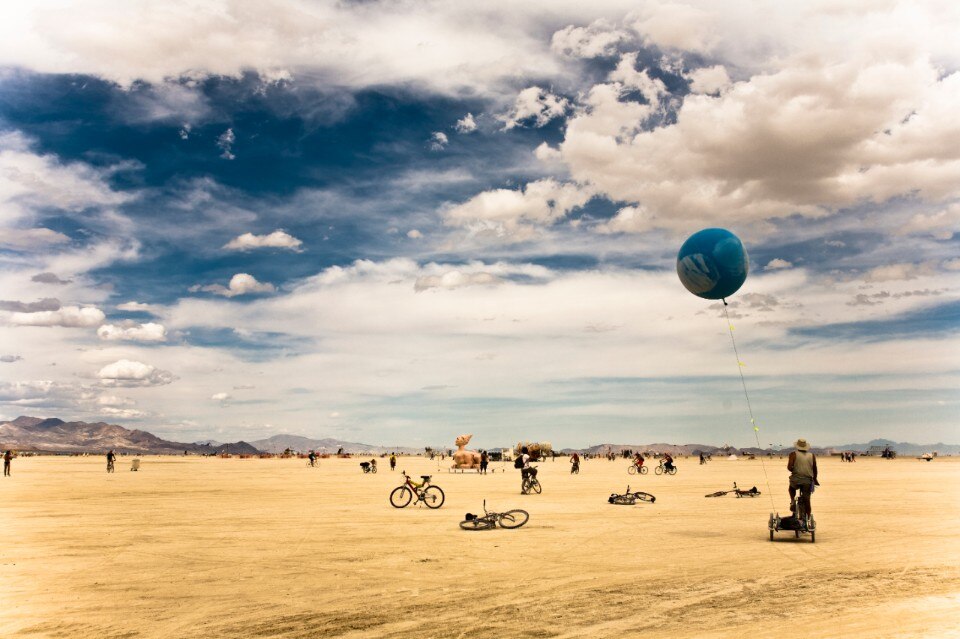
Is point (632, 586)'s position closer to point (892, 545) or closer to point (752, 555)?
point (752, 555)

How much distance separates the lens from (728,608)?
9172mm

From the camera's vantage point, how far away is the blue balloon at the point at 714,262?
1565cm

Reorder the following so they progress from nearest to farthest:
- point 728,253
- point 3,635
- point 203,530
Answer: point 3,635 → point 728,253 → point 203,530

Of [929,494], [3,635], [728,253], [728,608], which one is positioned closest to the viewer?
[3,635]

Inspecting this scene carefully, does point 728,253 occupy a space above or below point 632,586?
above

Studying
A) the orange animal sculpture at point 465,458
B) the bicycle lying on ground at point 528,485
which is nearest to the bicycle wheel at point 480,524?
the bicycle lying on ground at point 528,485

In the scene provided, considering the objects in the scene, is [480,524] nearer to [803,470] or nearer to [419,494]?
[419,494]

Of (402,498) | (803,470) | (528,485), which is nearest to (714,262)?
(803,470)

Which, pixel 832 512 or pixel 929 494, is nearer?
pixel 832 512

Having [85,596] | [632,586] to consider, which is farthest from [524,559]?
[85,596]

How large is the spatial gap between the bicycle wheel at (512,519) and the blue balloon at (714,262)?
7.25 meters

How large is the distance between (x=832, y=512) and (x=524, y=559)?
13.4 meters

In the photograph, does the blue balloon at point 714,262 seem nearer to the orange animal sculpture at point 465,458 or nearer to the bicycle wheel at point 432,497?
the bicycle wheel at point 432,497

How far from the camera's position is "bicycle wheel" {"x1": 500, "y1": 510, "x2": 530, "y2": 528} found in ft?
58.3
